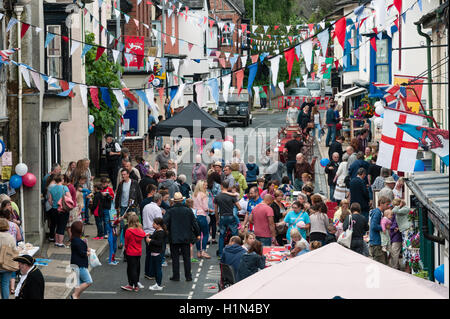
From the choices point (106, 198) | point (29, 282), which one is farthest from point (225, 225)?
point (29, 282)

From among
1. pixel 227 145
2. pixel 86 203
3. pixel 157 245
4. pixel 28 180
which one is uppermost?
pixel 227 145

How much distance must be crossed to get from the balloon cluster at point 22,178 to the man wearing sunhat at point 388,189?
762cm

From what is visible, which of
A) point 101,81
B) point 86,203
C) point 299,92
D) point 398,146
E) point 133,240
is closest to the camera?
point 398,146

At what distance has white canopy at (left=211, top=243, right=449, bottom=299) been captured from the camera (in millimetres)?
8109

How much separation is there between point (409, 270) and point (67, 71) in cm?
1151

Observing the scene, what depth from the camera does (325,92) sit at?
64500 millimetres

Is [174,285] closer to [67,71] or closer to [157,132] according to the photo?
[67,71]

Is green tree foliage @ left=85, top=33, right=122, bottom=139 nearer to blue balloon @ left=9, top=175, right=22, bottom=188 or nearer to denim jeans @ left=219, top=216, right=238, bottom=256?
blue balloon @ left=9, top=175, right=22, bottom=188

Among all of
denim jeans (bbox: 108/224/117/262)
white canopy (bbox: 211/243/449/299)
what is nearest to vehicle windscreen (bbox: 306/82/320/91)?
denim jeans (bbox: 108/224/117/262)

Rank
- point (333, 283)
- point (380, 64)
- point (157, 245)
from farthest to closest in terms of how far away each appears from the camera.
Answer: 1. point (380, 64)
2. point (157, 245)
3. point (333, 283)

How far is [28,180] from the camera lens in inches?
738

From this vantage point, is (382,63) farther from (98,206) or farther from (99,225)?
(98,206)

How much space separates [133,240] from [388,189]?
6127 millimetres

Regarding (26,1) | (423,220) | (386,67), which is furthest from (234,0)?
(423,220)
